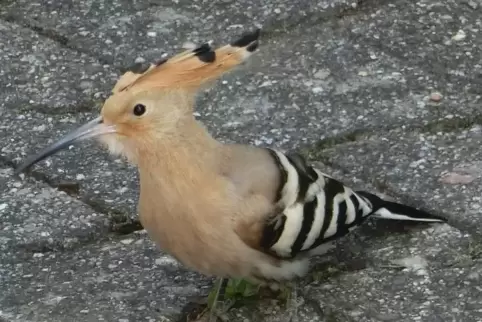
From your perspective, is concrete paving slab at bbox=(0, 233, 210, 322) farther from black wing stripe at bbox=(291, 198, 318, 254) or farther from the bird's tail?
the bird's tail

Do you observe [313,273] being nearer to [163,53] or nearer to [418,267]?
[418,267]

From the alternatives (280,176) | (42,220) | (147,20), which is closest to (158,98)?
(280,176)

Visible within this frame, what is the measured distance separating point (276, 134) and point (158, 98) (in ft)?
2.65

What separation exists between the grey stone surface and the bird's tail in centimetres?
5

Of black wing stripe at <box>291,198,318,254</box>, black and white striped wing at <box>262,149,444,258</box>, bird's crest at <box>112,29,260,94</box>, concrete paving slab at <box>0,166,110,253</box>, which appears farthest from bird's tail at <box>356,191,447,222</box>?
concrete paving slab at <box>0,166,110,253</box>

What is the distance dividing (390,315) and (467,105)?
2.76 feet

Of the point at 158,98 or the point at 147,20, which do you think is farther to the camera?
the point at 147,20

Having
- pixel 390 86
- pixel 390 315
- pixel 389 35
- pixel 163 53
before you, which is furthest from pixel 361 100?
pixel 390 315

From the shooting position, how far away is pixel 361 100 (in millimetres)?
3105

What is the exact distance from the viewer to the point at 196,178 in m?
2.25

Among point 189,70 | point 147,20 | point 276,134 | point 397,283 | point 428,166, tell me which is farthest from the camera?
point 147,20

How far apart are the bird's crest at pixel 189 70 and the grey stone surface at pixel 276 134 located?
1.63 feet

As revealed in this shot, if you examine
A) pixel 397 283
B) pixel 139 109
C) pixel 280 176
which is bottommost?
pixel 397 283

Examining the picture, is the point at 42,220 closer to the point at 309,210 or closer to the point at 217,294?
the point at 217,294
